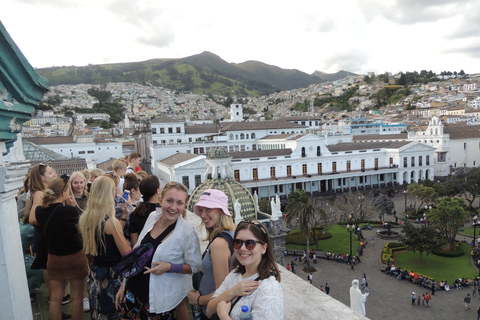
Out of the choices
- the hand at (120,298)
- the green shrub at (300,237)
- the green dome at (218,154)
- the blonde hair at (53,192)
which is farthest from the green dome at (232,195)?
the green shrub at (300,237)

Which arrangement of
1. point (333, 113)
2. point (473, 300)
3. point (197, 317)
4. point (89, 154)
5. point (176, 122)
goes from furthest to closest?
point (333, 113), point (176, 122), point (89, 154), point (473, 300), point (197, 317)

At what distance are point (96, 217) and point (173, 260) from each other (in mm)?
900

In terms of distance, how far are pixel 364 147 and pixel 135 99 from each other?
114533mm

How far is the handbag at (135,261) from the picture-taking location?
3002mm

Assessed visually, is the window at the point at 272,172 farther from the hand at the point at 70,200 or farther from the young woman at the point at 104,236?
the young woman at the point at 104,236

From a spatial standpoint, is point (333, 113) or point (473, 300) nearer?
point (473, 300)

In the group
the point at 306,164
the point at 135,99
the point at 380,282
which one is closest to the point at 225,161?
Answer: the point at 380,282

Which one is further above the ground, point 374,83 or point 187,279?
point 374,83

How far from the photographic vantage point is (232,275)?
2.54 metres

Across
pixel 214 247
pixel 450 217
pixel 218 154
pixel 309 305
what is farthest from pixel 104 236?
pixel 450 217

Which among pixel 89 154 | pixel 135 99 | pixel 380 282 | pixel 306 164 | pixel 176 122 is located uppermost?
pixel 135 99

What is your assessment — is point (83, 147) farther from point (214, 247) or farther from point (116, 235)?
point (214, 247)

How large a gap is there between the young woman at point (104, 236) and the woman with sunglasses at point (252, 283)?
138 cm

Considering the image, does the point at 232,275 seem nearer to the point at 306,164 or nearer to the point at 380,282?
the point at 380,282
